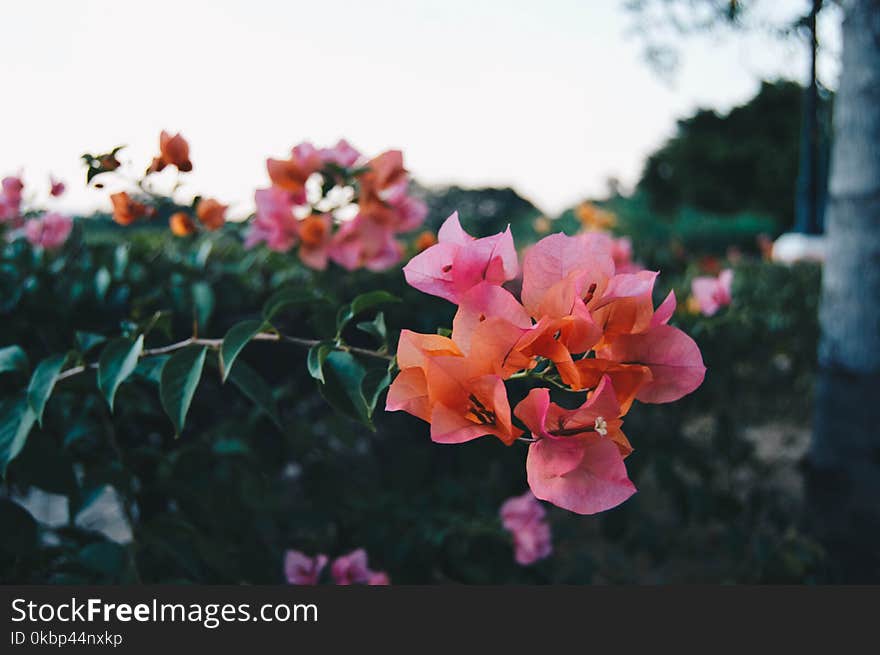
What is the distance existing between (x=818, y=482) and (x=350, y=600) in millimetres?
1751

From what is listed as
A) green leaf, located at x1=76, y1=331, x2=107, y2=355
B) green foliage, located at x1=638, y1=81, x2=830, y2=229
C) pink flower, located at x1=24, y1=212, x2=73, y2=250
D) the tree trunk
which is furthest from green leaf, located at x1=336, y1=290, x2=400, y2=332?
green foliage, located at x1=638, y1=81, x2=830, y2=229

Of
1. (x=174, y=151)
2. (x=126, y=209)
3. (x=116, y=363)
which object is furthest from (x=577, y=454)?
(x=126, y=209)

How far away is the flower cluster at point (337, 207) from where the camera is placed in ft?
5.14

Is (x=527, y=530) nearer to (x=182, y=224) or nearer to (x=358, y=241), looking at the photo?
(x=358, y=241)

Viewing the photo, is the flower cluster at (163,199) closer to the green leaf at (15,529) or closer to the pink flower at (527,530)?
the green leaf at (15,529)

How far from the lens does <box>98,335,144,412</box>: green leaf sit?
901 millimetres

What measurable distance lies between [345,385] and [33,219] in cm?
166

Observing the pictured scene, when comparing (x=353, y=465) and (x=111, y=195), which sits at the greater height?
(x=111, y=195)

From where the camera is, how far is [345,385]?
0.86 metres

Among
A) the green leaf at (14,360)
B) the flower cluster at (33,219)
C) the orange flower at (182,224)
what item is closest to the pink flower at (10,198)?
the flower cluster at (33,219)

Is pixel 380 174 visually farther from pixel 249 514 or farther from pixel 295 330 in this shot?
pixel 249 514

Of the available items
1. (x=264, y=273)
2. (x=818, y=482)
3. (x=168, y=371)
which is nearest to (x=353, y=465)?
(x=264, y=273)

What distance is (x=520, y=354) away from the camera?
67cm

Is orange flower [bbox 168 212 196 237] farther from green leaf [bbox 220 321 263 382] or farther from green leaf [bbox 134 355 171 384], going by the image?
green leaf [bbox 220 321 263 382]
